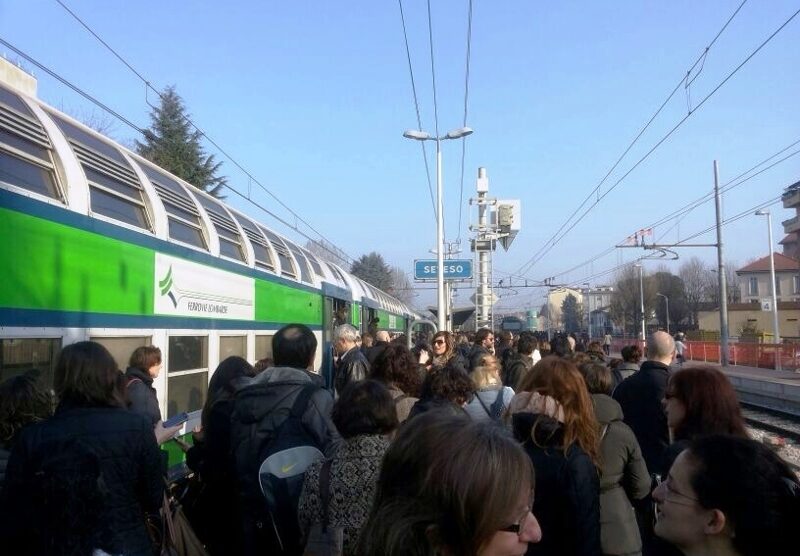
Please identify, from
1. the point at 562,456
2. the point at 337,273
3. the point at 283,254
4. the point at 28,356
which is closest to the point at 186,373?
the point at 28,356

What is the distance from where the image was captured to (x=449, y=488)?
1864mm

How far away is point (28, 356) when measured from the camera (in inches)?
197

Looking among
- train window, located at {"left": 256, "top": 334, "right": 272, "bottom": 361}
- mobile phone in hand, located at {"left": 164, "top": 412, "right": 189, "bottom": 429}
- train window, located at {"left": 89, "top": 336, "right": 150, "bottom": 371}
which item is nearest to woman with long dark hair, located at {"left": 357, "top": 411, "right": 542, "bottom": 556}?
mobile phone in hand, located at {"left": 164, "top": 412, "right": 189, "bottom": 429}

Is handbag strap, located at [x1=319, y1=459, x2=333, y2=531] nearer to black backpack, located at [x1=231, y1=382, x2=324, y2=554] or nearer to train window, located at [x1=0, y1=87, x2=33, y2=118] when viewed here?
black backpack, located at [x1=231, y1=382, x2=324, y2=554]

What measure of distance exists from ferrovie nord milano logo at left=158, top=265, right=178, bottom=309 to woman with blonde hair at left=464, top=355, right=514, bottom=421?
3043 mm

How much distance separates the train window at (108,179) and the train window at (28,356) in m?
1.21

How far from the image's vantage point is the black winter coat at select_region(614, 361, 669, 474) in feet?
19.0

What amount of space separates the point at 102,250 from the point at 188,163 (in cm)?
4073

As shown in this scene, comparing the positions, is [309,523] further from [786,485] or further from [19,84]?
[19,84]

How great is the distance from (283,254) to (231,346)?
3517mm

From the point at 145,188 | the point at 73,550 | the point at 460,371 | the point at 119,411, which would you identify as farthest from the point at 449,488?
the point at 145,188

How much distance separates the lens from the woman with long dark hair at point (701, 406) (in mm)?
3723

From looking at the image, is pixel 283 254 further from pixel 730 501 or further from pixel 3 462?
pixel 730 501

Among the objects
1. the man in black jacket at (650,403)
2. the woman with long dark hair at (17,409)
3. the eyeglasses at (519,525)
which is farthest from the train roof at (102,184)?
the man in black jacket at (650,403)
